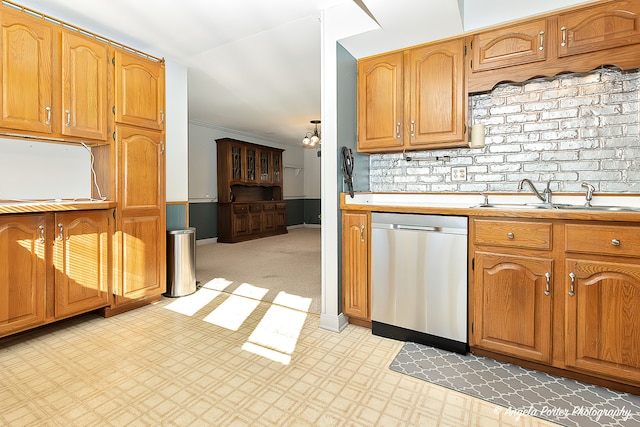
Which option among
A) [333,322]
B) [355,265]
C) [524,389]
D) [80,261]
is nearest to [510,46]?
[355,265]

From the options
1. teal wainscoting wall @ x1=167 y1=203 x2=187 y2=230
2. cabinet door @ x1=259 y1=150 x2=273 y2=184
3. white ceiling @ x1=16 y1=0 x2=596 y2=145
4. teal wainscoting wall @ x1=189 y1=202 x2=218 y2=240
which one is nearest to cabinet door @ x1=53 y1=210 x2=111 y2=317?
teal wainscoting wall @ x1=167 y1=203 x2=187 y2=230

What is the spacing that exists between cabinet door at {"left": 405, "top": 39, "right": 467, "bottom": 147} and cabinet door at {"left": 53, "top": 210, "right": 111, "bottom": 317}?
2575mm

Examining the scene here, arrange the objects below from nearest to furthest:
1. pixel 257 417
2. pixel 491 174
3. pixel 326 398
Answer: pixel 257 417, pixel 326 398, pixel 491 174

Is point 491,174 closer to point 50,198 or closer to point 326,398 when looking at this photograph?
point 326,398

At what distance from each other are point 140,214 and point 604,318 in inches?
129

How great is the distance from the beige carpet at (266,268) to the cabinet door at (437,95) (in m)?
1.78

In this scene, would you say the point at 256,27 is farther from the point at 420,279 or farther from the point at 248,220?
the point at 248,220

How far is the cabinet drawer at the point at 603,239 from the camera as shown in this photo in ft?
5.03

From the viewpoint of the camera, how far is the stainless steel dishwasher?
1992 mm

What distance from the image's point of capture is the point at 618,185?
2.05m

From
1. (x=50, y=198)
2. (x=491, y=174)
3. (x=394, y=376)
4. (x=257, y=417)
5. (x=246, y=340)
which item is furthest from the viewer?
(x=50, y=198)

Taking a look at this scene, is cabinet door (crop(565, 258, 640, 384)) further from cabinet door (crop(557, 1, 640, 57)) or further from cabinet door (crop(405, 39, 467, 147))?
cabinet door (crop(557, 1, 640, 57))

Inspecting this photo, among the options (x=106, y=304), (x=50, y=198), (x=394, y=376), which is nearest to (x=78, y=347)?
(x=106, y=304)

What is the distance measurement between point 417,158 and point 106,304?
2856mm
